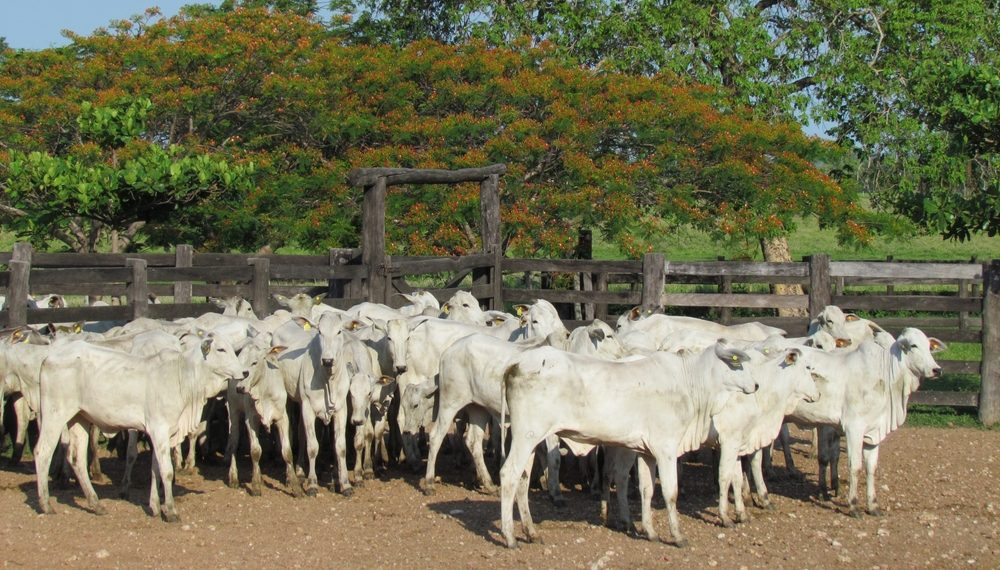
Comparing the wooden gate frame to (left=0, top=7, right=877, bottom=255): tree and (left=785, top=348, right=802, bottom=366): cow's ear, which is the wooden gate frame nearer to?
(left=0, top=7, right=877, bottom=255): tree

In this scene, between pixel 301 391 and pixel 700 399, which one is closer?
pixel 700 399

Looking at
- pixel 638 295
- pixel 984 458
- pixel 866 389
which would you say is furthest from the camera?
pixel 638 295

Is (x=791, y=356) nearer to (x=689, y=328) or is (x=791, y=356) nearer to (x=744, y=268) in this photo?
(x=689, y=328)

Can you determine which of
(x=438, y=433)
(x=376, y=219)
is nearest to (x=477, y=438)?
(x=438, y=433)

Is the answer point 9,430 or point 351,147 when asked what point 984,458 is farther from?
point 351,147

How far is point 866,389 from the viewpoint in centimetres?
1015

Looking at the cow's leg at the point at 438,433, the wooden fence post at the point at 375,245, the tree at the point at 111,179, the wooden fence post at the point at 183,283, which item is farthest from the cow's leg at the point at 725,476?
the tree at the point at 111,179

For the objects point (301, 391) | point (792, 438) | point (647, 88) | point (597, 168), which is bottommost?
point (792, 438)

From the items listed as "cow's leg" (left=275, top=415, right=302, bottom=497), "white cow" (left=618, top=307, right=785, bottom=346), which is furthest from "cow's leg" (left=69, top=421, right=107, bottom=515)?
"white cow" (left=618, top=307, right=785, bottom=346)

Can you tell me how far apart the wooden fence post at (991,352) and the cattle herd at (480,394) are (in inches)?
122

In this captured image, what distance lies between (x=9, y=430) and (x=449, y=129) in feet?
33.0

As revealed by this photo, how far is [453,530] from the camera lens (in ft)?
29.6

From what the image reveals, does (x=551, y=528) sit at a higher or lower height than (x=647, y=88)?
lower

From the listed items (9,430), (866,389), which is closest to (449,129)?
(9,430)
